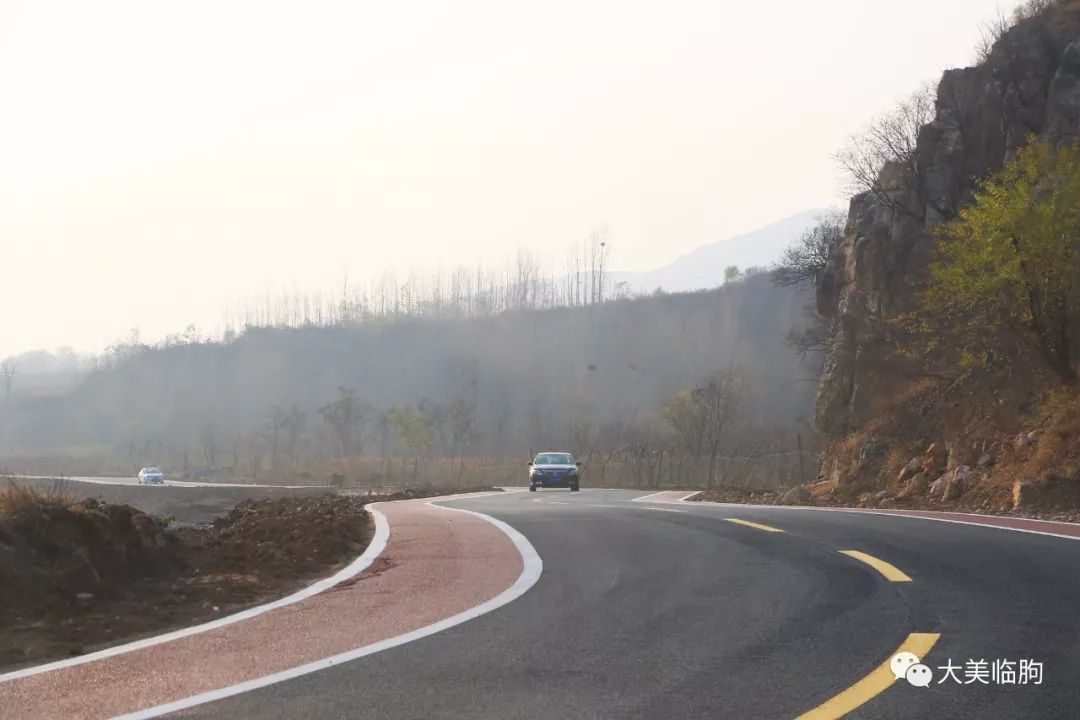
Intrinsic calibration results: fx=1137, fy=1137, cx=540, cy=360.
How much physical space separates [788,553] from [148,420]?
521ft

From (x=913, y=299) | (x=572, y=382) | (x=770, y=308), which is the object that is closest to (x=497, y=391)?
(x=572, y=382)

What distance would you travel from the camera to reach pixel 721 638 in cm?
715

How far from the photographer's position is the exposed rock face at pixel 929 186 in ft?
118

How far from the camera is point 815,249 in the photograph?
50.9m

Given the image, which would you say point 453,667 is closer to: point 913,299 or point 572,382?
point 913,299

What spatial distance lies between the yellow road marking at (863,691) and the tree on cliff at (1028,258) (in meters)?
21.4

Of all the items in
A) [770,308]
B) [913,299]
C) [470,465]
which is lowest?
[470,465]

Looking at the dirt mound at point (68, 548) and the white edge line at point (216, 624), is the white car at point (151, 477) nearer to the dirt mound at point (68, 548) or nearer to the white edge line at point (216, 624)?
the white edge line at point (216, 624)

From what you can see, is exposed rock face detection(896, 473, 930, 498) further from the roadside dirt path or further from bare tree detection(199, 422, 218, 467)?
bare tree detection(199, 422, 218, 467)

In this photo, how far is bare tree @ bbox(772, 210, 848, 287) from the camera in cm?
4871

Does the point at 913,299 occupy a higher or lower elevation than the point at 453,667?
higher

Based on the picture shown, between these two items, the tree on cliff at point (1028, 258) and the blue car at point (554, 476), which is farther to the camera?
the blue car at point (554, 476)

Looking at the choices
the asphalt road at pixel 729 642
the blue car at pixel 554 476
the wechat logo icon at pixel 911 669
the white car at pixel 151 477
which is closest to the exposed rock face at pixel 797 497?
the blue car at pixel 554 476

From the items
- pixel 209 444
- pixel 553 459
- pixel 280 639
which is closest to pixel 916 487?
pixel 553 459
